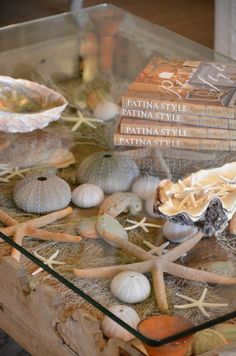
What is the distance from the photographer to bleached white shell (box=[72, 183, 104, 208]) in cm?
138

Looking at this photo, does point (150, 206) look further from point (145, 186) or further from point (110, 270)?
point (110, 270)

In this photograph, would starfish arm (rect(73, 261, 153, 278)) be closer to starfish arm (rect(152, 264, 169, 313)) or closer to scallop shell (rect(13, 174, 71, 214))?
starfish arm (rect(152, 264, 169, 313))

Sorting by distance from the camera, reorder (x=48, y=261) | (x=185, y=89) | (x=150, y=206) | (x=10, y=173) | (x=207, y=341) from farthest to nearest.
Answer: (x=185, y=89), (x=10, y=173), (x=150, y=206), (x=48, y=261), (x=207, y=341)

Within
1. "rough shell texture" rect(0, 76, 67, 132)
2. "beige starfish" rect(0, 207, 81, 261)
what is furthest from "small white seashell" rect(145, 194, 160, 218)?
"rough shell texture" rect(0, 76, 67, 132)

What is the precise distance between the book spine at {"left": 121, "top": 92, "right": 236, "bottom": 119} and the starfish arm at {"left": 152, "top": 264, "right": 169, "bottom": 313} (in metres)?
0.44

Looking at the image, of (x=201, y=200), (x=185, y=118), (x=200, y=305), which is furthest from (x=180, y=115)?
(x=200, y=305)

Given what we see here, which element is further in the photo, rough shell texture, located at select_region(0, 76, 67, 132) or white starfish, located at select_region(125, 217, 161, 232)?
rough shell texture, located at select_region(0, 76, 67, 132)

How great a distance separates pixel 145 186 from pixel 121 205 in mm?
74

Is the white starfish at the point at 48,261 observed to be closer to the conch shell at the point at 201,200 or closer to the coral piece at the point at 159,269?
the coral piece at the point at 159,269

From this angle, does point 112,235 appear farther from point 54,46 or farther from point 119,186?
point 54,46

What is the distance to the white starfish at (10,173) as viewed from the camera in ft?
4.78

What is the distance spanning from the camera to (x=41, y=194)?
1.38 meters

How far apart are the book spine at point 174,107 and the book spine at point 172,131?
3 centimetres

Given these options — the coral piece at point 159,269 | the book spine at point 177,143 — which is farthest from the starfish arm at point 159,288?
the book spine at point 177,143
